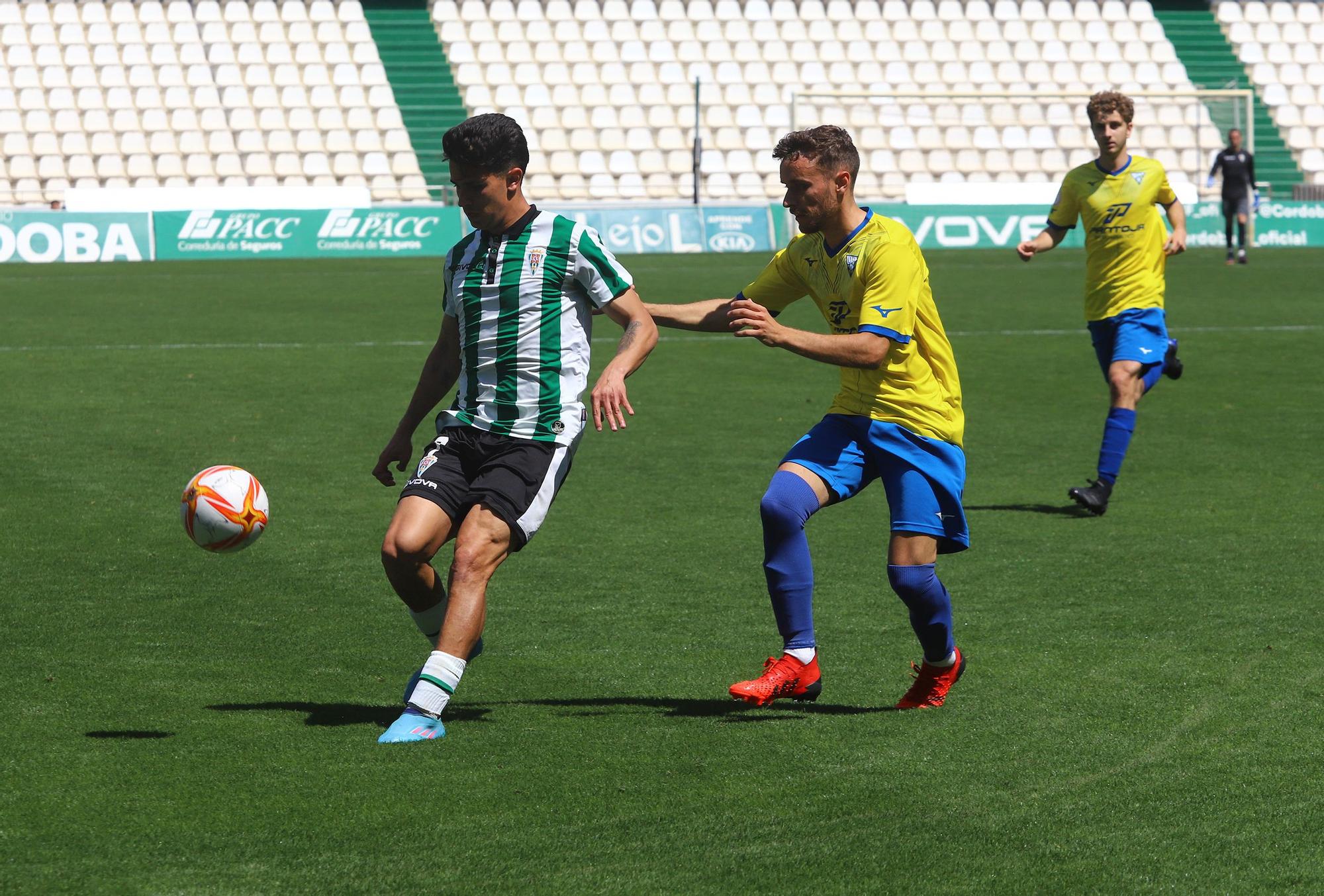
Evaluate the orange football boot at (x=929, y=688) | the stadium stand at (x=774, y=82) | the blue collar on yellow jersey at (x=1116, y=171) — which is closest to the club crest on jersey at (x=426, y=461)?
the orange football boot at (x=929, y=688)

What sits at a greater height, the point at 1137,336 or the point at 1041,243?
the point at 1041,243

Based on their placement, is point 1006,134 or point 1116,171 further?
point 1006,134

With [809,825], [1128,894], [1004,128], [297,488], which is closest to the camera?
[1128,894]

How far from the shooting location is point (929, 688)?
5.05 metres

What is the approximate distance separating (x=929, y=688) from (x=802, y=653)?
39 cm

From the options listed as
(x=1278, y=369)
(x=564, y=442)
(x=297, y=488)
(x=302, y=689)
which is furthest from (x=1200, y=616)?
(x=1278, y=369)

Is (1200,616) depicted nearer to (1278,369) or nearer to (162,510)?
(162,510)

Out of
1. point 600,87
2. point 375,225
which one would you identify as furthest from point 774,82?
point 375,225

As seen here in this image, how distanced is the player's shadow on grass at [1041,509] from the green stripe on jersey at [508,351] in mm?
4101

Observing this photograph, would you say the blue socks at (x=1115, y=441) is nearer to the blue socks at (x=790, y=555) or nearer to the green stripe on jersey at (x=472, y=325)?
the blue socks at (x=790, y=555)

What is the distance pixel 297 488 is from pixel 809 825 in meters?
5.55

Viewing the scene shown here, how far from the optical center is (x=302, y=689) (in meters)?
5.20

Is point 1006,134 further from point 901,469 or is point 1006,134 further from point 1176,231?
point 901,469

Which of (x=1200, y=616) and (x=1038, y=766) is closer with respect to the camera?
(x=1038, y=766)
